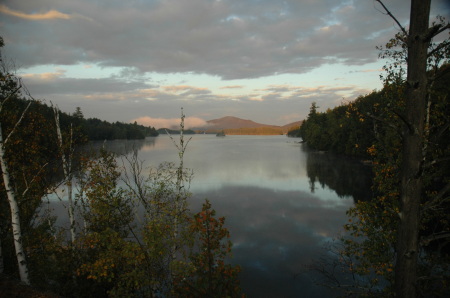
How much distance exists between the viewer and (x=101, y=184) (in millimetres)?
14312

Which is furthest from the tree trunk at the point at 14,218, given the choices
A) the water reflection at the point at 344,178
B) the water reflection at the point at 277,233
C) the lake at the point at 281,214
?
the water reflection at the point at 344,178

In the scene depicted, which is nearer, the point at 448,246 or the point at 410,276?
the point at 410,276

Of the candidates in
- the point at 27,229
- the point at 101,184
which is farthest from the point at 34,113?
the point at 27,229

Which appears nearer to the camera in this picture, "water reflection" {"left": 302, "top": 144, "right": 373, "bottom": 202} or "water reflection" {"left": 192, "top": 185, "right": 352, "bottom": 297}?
"water reflection" {"left": 192, "top": 185, "right": 352, "bottom": 297}

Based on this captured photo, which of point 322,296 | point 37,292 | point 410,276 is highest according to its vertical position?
point 410,276

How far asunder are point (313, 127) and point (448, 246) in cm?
9816

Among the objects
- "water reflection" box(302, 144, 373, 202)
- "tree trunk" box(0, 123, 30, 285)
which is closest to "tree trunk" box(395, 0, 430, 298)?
"tree trunk" box(0, 123, 30, 285)

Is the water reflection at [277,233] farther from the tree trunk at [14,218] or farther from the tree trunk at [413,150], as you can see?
the tree trunk at [413,150]

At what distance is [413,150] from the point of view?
165 inches

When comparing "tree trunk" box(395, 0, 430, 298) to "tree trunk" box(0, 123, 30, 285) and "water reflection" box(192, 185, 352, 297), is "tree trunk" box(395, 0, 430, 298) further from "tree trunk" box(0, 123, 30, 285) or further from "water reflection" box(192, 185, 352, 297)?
"water reflection" box(192, 185, 352, 297)

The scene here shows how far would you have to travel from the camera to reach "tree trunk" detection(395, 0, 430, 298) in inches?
157

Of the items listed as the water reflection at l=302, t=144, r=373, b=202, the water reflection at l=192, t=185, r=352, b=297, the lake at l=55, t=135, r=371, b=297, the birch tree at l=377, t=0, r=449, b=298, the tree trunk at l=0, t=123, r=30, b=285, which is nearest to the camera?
the birch tree at l=377, t=0, r=449, b=298

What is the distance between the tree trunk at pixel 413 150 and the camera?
4000 mm

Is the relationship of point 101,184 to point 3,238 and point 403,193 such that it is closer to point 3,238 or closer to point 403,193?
point 3,238
